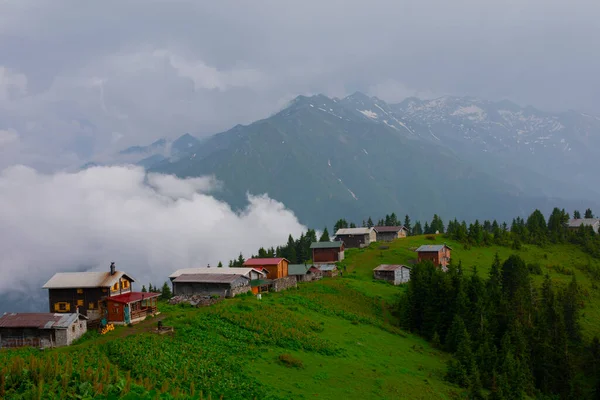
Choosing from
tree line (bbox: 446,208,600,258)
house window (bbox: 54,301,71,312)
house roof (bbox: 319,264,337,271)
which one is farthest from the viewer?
tree line (bbox: 446,208,600,258)

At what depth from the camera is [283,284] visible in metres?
73.1

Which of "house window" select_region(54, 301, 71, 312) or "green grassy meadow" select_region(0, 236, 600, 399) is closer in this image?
"green grassy meadow" select_region(0, 236, 600, 399)

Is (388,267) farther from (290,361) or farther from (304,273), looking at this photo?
(290,361)

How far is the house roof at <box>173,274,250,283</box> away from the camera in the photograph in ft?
216

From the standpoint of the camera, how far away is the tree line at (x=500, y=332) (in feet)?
158

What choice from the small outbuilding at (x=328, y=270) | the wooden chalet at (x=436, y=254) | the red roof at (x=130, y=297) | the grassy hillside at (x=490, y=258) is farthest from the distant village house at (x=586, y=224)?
the red roof at (x=130, y=297)

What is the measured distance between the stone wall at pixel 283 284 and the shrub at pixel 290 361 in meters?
32.0

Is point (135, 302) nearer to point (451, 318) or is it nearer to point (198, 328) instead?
point (198, 328)

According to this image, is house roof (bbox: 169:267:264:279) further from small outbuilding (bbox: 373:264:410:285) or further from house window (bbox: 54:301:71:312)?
small outbuilding (bbox: 373:264:410:285)

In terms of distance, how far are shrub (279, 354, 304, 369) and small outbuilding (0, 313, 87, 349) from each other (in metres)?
20.4

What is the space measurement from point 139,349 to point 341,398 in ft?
52.2

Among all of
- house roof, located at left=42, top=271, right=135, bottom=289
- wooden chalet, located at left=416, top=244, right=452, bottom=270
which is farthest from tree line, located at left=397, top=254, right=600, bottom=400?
house roof, located at left=42, top=271, right=135, bottom=289

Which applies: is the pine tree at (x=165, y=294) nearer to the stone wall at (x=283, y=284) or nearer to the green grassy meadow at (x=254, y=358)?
Answer: the stone wall at (x=283, y=284)

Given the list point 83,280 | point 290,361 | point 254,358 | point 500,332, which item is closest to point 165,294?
point 83,280
